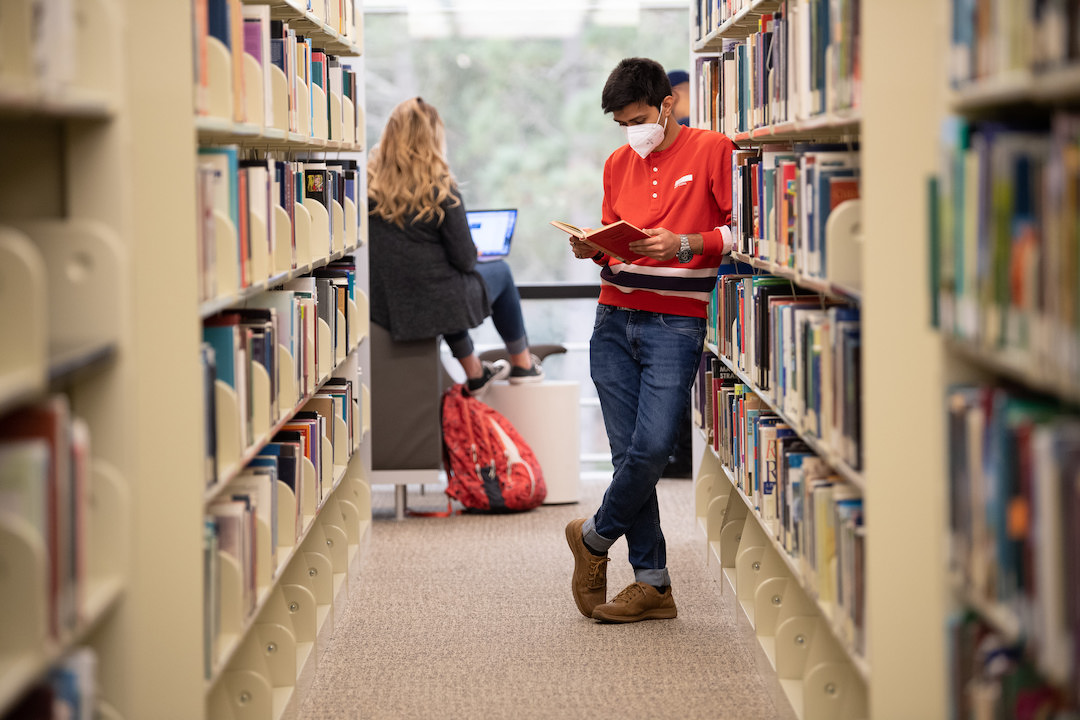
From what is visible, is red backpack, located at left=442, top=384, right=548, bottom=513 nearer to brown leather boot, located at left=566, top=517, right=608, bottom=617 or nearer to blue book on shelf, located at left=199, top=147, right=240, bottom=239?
brown leather boot, located at left=566, top=517, right=608, bottom=617

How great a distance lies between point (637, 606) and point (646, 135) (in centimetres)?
137

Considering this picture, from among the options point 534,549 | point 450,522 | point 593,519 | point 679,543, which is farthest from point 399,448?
point 593,519

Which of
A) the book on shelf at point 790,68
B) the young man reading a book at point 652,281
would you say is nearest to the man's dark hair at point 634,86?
the young man reading a book at point 652,281

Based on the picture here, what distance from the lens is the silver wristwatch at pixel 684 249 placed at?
3.20 metres

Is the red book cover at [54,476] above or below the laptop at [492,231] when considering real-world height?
below

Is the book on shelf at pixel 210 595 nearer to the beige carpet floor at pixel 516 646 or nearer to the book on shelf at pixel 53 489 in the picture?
the book on shelf at pixel 53 489

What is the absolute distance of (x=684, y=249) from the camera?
3.20m

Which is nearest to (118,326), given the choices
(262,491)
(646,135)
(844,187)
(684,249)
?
(262,491)

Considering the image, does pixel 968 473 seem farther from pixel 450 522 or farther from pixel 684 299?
pixel 450 522

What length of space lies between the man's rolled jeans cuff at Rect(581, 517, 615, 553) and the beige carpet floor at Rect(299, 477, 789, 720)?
0.78 ft

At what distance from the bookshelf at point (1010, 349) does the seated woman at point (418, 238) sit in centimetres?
304

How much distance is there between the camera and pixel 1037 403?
158 centimetres

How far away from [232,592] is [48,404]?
0.85m

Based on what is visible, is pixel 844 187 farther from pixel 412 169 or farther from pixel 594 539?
pixel 412 169
